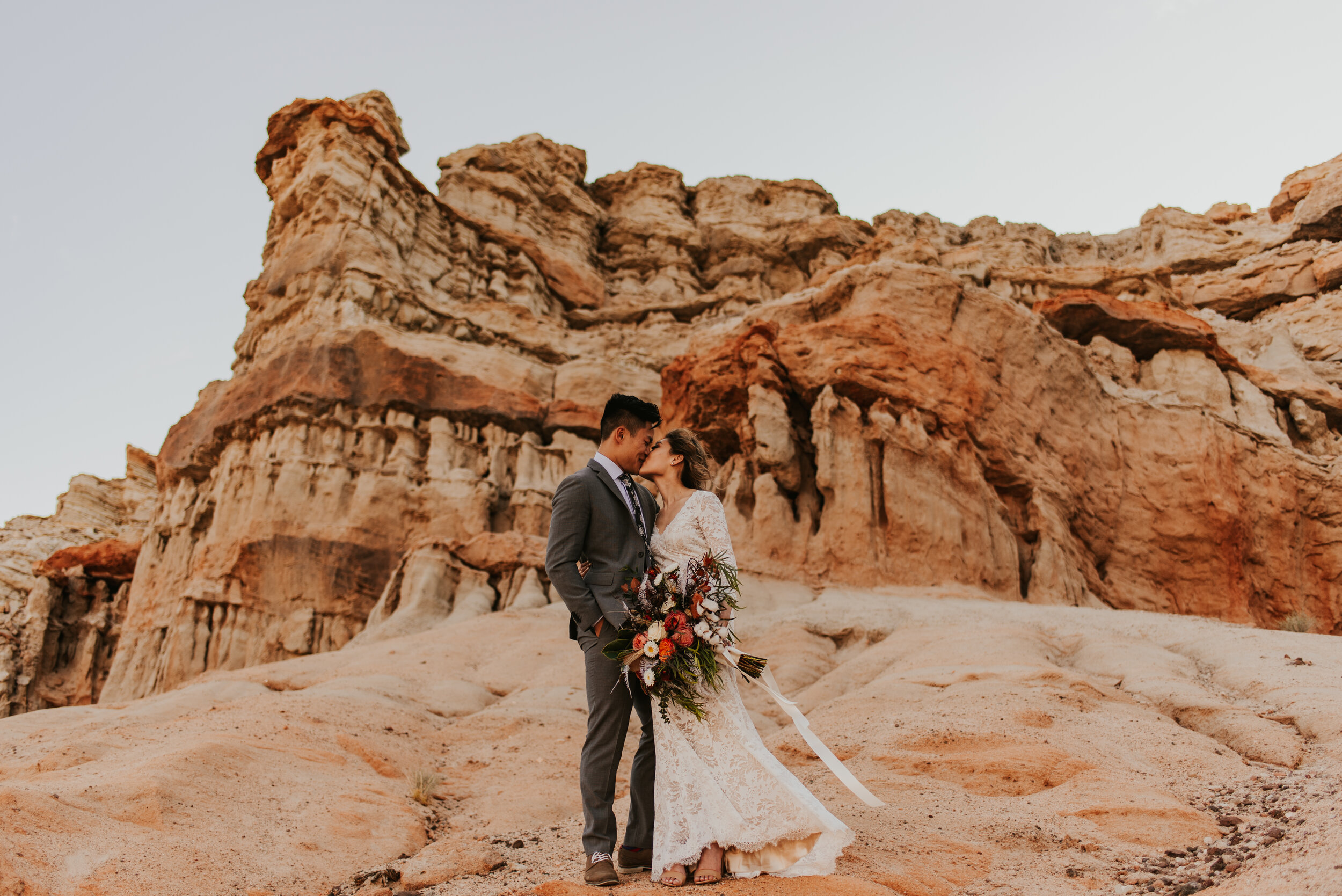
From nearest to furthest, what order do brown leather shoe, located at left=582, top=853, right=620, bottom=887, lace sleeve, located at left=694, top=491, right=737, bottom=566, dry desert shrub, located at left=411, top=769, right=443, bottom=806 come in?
brown leather shoe, located at left=582, top=853, right=620, bottom=887, lace sleeve, located at left=694, top=491, right=737, bottom=566, dry desert shrub, located at left=411, top=769, right=443, bottom=806

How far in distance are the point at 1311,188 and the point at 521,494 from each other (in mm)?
42632

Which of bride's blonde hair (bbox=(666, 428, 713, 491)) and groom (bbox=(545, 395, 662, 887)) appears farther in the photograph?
bride's blonde hair (bbox=(666, 428, 713, 491))

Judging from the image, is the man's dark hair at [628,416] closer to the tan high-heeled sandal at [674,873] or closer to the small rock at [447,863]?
the tan high-heeled sandal at [674,873]

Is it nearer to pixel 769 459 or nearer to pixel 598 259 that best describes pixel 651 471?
pixel 769 459

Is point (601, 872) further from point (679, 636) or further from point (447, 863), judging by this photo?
point (447, 863)

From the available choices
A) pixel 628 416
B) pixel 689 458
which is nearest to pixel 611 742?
pixel 689 458

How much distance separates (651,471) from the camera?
16.4 ft


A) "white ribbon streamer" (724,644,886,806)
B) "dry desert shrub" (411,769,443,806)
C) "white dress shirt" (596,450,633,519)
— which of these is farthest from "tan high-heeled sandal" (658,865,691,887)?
"dry desert shrub" (411,769,443,806)

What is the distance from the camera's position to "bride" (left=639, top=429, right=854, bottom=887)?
13.3 feet

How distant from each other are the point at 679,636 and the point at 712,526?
2.10 feet

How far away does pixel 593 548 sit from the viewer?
470cm

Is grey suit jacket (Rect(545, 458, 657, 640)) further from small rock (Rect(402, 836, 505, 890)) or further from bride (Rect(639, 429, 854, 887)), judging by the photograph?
small rock (Rect(402, 836, 505, 890))

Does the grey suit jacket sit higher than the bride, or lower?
higher

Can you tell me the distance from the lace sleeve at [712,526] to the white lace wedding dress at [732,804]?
0.66 meters
